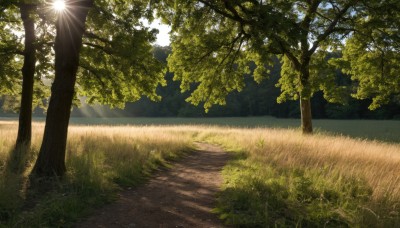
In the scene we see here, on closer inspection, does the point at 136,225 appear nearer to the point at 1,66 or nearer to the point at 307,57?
the point at 1,66

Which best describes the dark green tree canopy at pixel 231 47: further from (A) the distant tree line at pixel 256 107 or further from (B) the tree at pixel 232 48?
(A) the distant tree line at pixel 256 107

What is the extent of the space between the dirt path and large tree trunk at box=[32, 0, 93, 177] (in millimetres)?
2085

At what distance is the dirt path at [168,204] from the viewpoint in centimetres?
608

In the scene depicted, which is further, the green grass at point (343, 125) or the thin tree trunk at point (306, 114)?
the green grass at point (343, 125)

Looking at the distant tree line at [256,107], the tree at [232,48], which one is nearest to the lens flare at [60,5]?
the tree at [232,48]

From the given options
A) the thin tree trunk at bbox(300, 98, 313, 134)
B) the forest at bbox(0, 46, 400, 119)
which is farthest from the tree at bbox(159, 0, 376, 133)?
the forest at bbox(0, 46, 400, 119)

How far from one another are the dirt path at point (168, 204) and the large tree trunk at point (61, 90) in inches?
82.1

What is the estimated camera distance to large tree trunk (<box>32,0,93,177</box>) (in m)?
8.58

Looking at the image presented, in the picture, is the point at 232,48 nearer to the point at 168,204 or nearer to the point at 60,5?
the point at 60,5

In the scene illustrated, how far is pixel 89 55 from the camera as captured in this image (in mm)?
11188

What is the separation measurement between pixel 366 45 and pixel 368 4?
2.09 m

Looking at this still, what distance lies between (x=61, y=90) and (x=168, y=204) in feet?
13.4

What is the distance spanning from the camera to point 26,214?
5.96 meters

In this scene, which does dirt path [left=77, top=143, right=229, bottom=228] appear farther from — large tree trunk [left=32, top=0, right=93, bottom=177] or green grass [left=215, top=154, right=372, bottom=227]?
large tree trunk [left=32, top=0, right=93, bottom=177]
